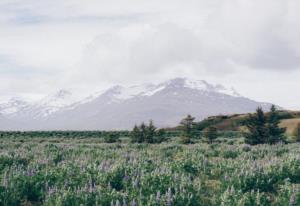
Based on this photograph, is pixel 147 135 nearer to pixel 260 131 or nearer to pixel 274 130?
pixel 260 131

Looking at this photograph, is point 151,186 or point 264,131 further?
point 264,131

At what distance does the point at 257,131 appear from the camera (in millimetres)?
39219

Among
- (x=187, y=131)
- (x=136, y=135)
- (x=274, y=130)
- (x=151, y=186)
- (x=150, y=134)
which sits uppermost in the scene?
(x=274, y=130)

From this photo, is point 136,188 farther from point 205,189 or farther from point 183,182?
point 205,189

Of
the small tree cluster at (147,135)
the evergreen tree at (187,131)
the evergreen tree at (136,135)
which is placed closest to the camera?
the evergreen tree at (187,131)

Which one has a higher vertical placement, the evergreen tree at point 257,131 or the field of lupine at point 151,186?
the evergreen tree at point 257,131

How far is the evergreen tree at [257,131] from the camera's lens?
3862cm

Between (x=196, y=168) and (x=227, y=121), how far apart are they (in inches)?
3541

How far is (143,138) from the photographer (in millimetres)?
47312

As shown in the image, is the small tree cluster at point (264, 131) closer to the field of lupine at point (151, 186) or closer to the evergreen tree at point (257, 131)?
the evergreen tree at point (257, 131)

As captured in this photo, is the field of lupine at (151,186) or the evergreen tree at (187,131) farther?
the evergreen tree at (187,131)

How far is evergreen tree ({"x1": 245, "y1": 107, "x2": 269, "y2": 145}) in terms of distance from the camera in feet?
127

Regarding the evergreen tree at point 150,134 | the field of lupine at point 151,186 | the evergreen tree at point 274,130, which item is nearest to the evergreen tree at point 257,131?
the evergreen tree at point 274,130

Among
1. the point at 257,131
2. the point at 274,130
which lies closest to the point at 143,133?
the point at 257,131
